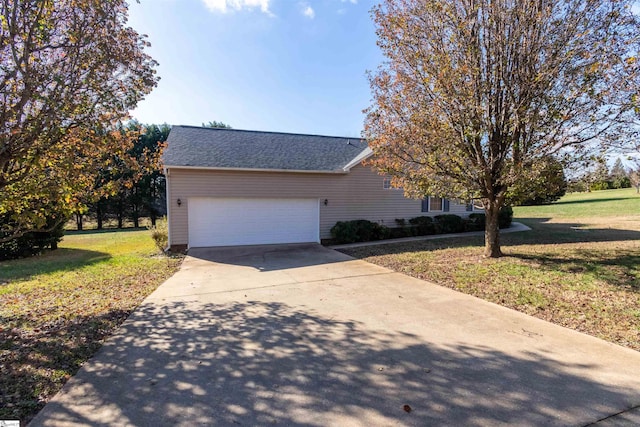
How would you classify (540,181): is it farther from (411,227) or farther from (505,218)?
(505,218)

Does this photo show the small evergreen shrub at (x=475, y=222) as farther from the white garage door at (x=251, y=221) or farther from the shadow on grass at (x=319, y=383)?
the shadow on grass at (x=319, y=383)

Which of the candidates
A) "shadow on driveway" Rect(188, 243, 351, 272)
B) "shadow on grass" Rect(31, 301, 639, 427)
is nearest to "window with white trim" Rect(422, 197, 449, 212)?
"shadow on driveway" Rect(188, 243, 351, 272)

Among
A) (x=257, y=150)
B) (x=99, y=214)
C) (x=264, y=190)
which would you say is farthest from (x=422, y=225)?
(x=99, y=214)

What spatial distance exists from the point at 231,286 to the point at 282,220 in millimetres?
6392

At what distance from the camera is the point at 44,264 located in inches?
418

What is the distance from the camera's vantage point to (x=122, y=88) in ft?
17.1

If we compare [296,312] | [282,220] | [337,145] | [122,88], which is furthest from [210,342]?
[337,145]

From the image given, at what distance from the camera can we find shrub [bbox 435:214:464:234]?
50.6 feet

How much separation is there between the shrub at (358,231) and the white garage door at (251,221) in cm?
89

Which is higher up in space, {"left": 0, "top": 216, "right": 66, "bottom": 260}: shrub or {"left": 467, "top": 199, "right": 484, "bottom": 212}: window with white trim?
{"left": 467, "top": 199, "right": 484, "bottom": 212}: window with white trim

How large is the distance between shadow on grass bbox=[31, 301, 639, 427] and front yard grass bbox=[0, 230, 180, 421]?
266mm

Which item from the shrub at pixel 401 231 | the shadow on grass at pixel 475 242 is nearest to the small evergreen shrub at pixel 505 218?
the shadow on grass at pixel 475 242

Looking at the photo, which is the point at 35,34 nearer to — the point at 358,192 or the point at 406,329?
the point at 406,329

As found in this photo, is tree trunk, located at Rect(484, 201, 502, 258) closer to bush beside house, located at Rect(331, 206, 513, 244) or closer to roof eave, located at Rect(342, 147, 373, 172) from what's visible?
bush beside house, located at Rect(331, 206, 513, 244)
